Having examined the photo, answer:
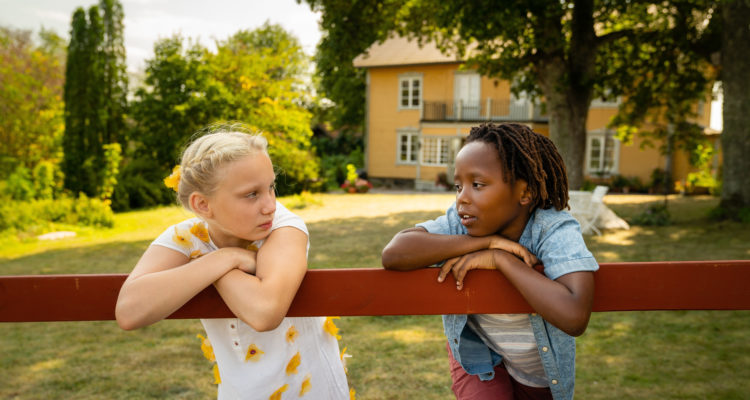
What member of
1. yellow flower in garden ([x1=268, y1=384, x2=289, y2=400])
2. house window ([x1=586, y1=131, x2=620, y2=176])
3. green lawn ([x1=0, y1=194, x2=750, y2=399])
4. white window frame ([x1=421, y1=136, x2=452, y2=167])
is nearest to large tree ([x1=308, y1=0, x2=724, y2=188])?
green lawn ([x1=0, y1=194, x2=750, y2=399])

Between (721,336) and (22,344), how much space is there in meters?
7.13

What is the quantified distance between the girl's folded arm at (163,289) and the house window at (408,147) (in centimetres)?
2726

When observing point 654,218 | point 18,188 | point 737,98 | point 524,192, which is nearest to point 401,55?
point 654,218

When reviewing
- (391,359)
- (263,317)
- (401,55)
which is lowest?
(391,359)

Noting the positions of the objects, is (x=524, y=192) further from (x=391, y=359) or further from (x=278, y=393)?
(x=391, y=359)

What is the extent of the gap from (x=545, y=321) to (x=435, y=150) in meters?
26.5

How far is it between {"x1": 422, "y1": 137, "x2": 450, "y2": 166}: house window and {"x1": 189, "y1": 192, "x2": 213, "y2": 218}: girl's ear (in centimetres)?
2641

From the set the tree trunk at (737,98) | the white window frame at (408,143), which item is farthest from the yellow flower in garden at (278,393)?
the white window frame at (408,143)

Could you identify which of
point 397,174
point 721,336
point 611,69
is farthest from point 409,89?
point 721,336

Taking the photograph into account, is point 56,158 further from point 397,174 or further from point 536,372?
point 536,372

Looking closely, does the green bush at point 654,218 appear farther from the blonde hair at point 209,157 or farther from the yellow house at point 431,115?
the blonde hair at point 209,157

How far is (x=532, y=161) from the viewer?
181cm

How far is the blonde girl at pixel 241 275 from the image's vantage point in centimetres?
149

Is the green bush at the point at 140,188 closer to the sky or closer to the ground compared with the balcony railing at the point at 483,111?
closer to the ground
